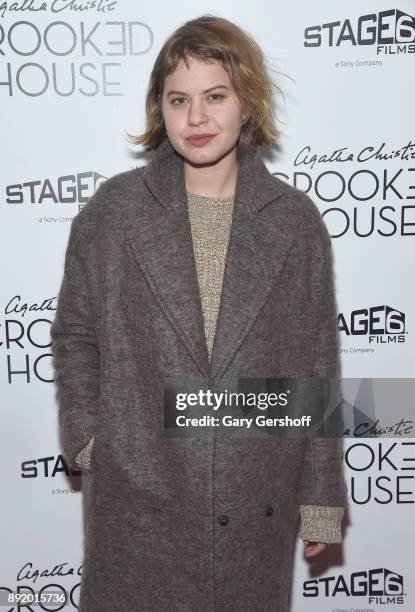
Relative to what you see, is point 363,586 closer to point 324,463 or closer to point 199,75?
point 324,463

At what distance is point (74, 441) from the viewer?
1.35 metres

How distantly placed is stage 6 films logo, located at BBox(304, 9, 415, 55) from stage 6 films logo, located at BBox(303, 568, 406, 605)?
1428 millimetres

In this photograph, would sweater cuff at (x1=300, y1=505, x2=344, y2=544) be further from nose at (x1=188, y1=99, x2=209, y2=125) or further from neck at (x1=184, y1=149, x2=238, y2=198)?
nose at (x1=188, y1=99, x2=209, y2=125)

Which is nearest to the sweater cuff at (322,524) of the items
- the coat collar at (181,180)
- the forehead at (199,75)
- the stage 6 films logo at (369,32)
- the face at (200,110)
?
the coat collar at (181,180)

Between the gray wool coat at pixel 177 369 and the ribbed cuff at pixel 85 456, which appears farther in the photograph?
the ribbed cuff at pixel 85 456

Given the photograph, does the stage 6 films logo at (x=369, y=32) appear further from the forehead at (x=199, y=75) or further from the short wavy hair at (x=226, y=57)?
the forehead at (x=199, y=75)

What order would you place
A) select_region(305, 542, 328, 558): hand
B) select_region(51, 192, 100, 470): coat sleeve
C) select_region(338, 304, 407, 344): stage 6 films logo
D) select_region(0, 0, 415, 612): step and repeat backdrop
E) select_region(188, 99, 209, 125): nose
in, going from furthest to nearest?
select_region(338, 304, 407, 344): stage 6 films logo < select_region(0, 0, 415, 612): step and repeat backdrop < select_region(305, 542, 328, 558): hand < select_region(51, 192, 100, 470): coat sleeve < select_region(188, 99, 209, 125): nose

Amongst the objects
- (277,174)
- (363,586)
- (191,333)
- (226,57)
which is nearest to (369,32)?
(277,174)

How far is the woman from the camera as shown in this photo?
4.05 feet

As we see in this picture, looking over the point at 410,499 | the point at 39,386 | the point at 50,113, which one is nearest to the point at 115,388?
the point at 39,386

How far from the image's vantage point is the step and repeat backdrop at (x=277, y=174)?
5.30ft

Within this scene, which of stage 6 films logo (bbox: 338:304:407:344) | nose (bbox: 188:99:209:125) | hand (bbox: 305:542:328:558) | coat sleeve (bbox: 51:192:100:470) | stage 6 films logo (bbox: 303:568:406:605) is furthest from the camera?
stage 6 films logo (bbox: 303:568:406:605)

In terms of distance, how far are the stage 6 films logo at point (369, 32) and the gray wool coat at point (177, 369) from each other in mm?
464

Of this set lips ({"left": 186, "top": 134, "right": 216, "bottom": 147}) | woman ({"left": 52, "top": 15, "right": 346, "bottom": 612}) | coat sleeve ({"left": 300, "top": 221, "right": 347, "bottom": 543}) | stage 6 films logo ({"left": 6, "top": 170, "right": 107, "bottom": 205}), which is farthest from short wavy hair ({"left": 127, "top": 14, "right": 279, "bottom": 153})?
stage 6 films logo ({"left": 6, "top": 170, "right": 107, "bottom": 205})
